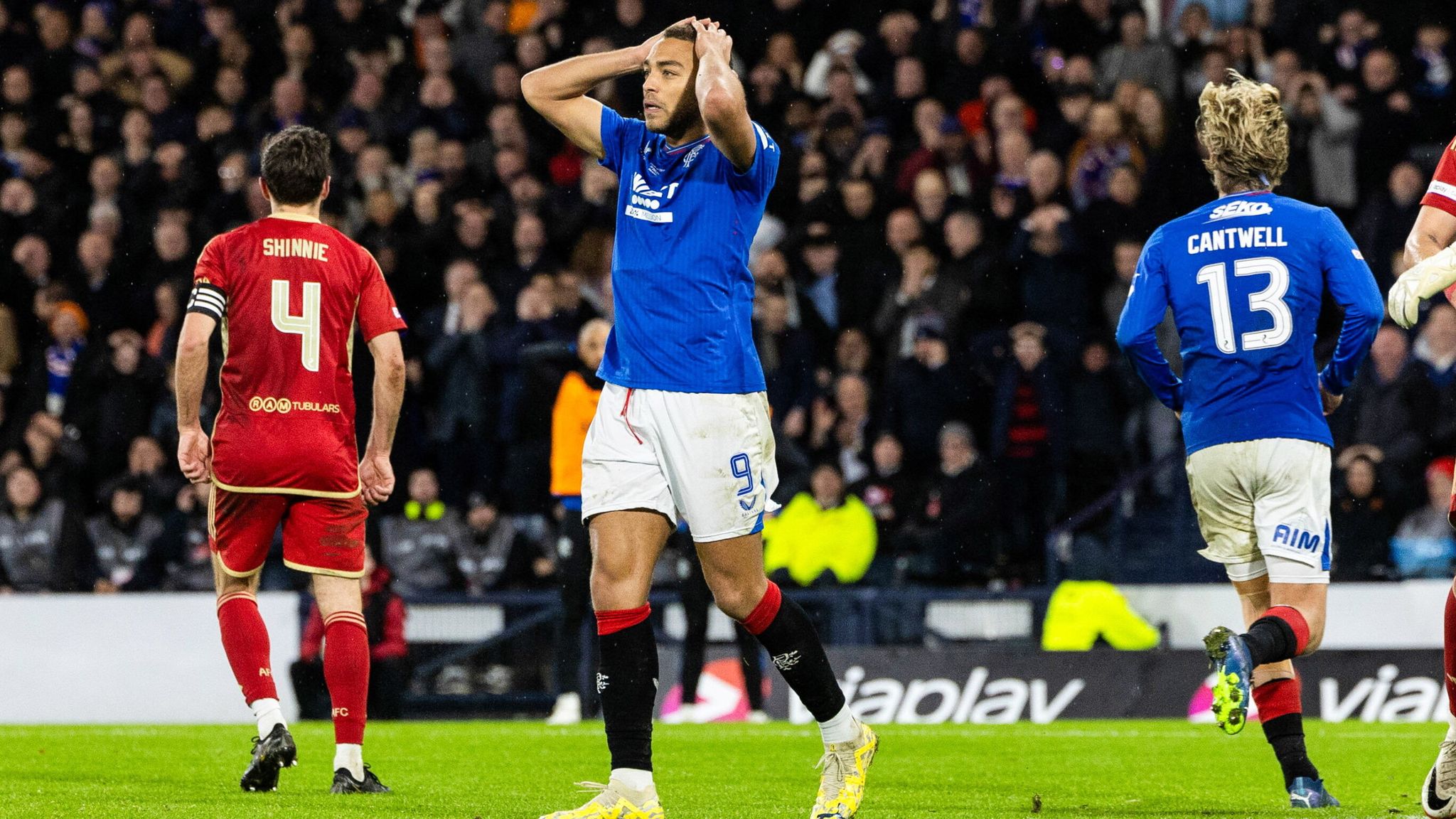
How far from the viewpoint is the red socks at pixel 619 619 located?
5.27m

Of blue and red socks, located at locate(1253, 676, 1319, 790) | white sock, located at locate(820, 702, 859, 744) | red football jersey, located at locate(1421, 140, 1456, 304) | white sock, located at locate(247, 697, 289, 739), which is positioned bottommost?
white sock, located at locate(247, 697, 289, 739)

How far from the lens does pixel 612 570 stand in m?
5.24

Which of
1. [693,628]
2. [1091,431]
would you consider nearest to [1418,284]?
[693,628]

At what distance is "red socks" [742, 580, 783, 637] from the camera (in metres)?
5.36

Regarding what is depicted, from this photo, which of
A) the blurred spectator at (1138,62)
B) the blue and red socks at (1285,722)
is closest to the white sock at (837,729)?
the blue and red socks at (1285,722)

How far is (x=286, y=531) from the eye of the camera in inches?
260

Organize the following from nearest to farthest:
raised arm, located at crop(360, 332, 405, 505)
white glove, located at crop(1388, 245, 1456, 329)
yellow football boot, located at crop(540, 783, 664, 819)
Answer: white glove, located at crop(1388, 245, 1456, 329)
yellow football boot, located at crop(540, 783, 664, 819)
raised arm, located at crop(360, 332, 405, 505)

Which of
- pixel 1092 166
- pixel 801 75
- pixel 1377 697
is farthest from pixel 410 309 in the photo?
pixel 1377 697

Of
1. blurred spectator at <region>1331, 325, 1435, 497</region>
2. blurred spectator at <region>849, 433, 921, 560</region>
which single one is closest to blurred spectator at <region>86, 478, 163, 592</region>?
blurred spectator at <region>849, 433, 921, 560</region>

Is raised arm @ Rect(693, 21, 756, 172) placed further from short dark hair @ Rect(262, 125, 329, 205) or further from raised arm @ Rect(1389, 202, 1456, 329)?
short dark hair @ Rect(262, 125, 329, 205)

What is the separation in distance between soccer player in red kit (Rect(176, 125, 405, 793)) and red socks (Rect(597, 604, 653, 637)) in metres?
1.59

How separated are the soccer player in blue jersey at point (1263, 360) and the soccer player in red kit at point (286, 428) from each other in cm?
277

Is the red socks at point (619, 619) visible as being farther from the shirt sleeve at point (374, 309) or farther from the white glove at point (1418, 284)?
the white glove at point (1418, 284)

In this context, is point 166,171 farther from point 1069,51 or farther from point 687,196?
point 687,196
